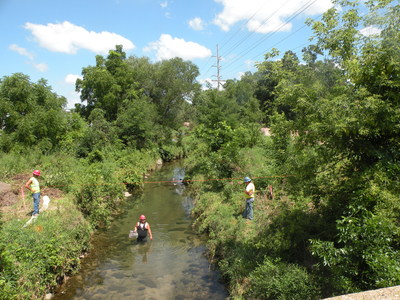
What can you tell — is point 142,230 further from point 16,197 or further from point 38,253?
point 16,197

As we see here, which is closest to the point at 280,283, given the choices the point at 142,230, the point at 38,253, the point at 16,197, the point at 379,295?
the point at 379,295

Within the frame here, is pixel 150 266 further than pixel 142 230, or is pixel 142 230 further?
pixel 142 230

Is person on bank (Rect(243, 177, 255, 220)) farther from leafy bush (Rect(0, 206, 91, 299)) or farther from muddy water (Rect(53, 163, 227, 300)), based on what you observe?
leafy bush (Rect(0, 206, 91, 299))

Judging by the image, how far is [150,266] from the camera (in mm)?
10703

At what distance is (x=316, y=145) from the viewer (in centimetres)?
723

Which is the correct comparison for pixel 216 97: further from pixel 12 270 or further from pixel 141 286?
pixel 12 270

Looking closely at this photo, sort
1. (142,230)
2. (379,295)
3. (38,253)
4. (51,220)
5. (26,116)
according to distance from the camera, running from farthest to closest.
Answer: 1. (26,116)
2. (142,230)
3. (51,220)
4. (38,253)
5. (379,295)

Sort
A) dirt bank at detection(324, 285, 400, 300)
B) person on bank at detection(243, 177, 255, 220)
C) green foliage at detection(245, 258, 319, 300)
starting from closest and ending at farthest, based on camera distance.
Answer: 1. dirt bank at detection(324, 285, 400, 300)
2. green foliage at detection(245, 258, 319, 300)
3. person on bank at detection(243, 177, 255, 220)

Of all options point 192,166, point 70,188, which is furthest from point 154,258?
point 192,166

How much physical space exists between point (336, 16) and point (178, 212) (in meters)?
12.6

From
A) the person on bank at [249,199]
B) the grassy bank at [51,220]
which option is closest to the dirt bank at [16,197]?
the grassy bank at [51,220]

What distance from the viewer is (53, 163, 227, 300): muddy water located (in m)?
8.97

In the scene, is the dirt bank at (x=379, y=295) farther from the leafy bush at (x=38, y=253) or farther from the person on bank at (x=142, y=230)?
the person on bank at (x=142, y=230)

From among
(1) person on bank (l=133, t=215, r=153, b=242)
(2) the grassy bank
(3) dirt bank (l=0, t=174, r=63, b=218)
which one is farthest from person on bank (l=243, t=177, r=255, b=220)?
(3) dirt bank (l=0, t=174, r=63, b=218)
